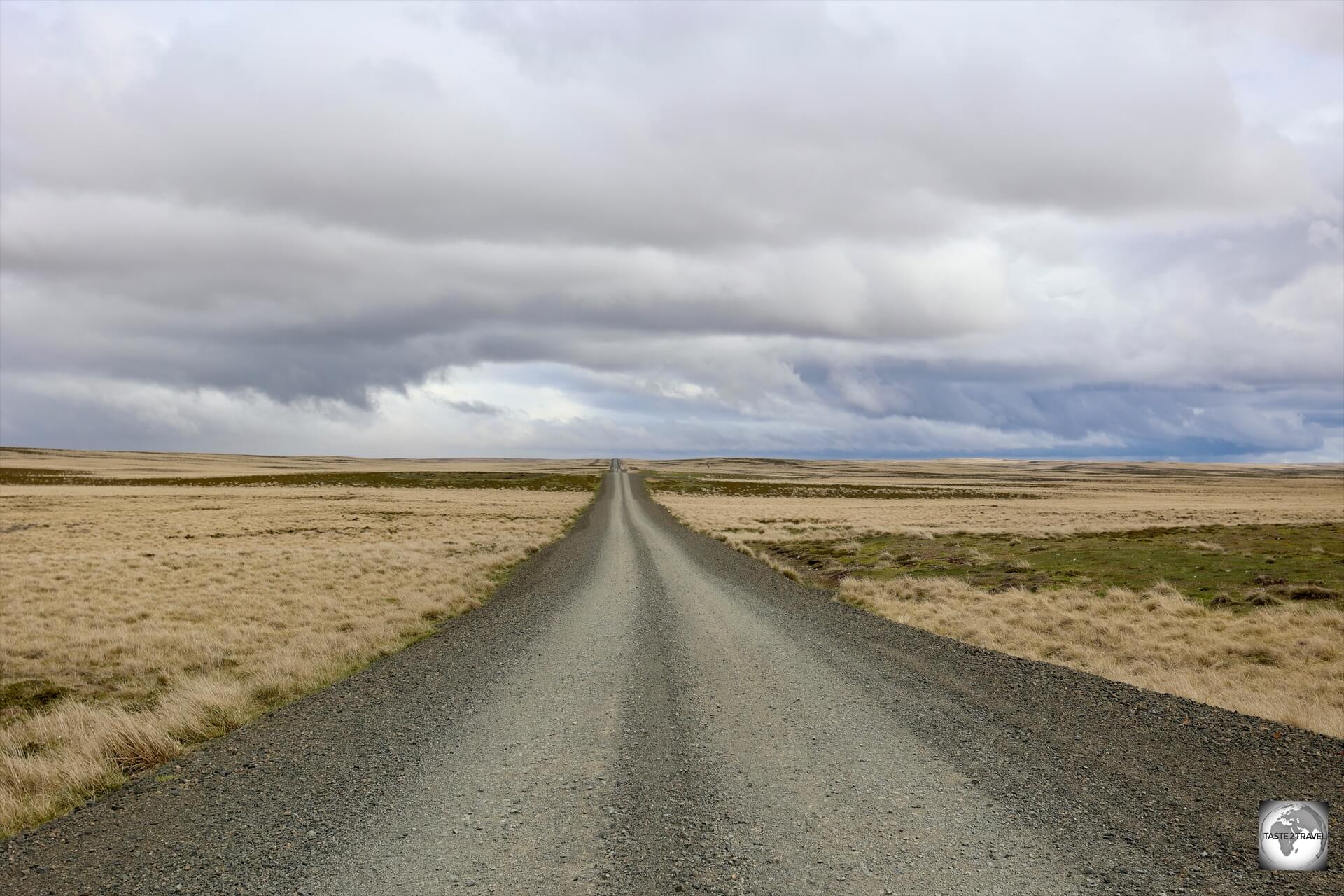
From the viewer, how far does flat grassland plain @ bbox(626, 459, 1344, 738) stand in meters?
13.6

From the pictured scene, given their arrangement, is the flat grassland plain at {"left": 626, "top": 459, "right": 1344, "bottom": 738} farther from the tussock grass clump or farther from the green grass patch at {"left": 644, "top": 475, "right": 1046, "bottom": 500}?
the green grass patch at {"left": 644, "top": 475, "right": 1046, "bottom": 500}

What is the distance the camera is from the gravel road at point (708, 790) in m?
5.49

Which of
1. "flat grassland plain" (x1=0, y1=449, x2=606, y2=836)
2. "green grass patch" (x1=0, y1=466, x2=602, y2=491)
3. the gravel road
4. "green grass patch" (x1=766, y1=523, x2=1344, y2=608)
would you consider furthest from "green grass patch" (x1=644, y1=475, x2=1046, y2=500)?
the gravel road

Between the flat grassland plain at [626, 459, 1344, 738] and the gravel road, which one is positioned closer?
the gravel road

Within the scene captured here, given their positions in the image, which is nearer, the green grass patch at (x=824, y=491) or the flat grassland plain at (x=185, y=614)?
the flat grassland plain at (x=185, y=614)

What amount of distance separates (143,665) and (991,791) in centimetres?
1514

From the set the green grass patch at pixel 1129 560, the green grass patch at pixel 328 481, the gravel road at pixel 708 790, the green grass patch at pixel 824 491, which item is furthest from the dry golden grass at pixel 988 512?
the green grass patch at pixel 328 481

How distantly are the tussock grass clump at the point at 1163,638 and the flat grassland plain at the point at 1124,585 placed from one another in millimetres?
52

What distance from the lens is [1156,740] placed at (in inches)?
333

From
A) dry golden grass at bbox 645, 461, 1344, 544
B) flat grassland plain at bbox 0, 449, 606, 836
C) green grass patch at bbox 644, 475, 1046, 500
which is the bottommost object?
green grass patch at bbox 644, 475, 1046, 500

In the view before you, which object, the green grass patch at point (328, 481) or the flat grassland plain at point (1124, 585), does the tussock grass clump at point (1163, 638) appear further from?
the green grass patch at point (328, 481)

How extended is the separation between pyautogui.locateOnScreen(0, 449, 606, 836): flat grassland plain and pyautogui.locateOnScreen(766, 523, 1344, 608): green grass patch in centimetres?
1481

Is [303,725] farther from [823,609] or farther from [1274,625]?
[1274,625]

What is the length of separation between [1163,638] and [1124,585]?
7052 mm
